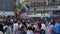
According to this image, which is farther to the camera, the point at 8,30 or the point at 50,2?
the point at 50,2

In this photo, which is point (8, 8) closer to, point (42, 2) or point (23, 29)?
point (42, 2)

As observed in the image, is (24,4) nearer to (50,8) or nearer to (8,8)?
(8,8)

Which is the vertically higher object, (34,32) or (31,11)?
(34,32)

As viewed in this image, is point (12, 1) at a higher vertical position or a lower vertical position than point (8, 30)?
lower

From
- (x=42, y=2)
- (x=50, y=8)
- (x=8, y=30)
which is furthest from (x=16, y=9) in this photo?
(x=8, y=30)

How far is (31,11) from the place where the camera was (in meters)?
50.9

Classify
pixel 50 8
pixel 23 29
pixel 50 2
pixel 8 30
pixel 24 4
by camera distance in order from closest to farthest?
pixel 23 29
pixel 8 30
pixel 50 8
pixel 50 2
pixel 24 4

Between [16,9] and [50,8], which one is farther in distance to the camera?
[16,9]

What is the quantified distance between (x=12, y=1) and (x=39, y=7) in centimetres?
751

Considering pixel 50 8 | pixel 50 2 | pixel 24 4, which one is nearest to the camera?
pixel 50 8

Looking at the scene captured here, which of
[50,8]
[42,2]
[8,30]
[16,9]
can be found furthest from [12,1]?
[8,30]

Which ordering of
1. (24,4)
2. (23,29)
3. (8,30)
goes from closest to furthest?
(23,29) → (8,30) → (24,4)

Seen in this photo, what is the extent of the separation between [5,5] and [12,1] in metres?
2.44

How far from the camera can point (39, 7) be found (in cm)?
5094
